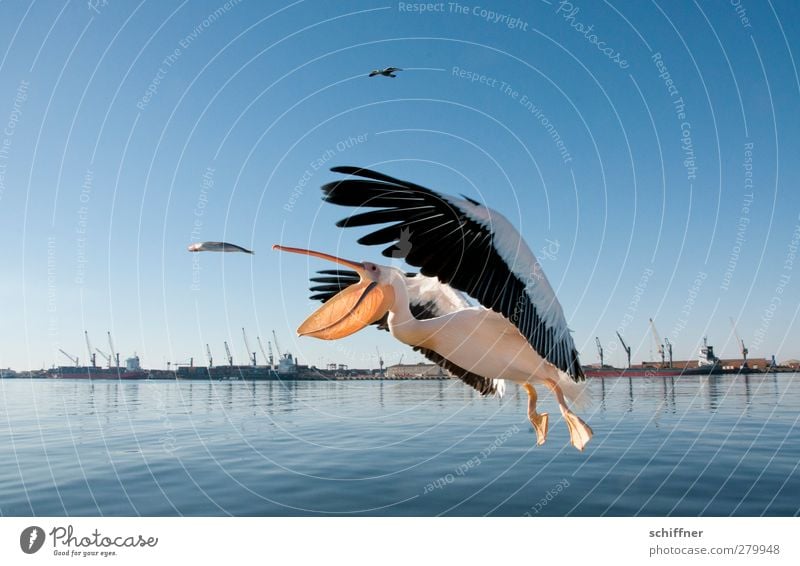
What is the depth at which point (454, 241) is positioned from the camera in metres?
4.56

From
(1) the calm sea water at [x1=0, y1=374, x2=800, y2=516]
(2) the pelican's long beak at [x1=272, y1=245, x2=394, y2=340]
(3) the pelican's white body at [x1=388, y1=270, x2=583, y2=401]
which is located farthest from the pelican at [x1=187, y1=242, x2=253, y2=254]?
(1) the calm sea water at [x1=0, y1=374, x2=800, y2=516]

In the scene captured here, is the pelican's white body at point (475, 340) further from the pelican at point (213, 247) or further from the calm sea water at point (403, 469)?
the calm sea water at point (403, 469)

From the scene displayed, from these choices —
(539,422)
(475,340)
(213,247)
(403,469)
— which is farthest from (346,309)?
(403,469)

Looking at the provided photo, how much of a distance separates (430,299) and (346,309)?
2752mm

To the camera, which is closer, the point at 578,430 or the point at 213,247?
the point at 213,247

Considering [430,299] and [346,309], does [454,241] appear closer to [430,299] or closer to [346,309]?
[346,309]

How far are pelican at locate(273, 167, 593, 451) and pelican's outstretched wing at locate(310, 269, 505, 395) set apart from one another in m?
1.22

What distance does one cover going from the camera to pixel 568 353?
18.3 feet

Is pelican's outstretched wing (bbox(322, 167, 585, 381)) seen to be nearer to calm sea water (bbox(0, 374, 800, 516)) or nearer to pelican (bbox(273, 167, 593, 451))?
pelican (bbox(273, 167, 593, 451))

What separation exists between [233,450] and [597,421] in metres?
10.4

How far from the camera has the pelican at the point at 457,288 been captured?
4082 mm

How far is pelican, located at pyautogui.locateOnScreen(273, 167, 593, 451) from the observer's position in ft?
13.4
